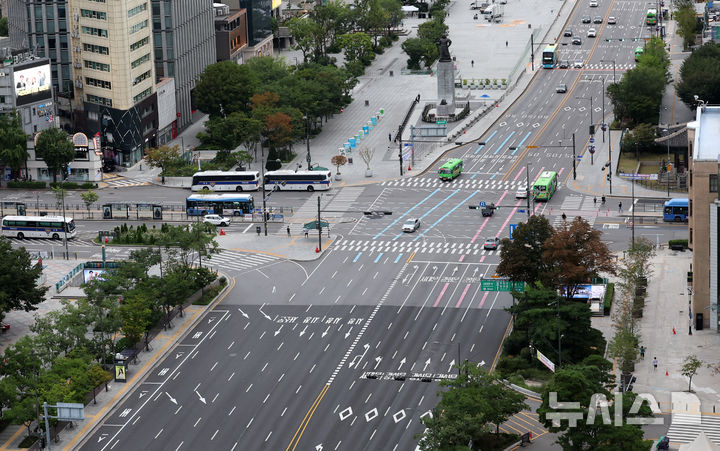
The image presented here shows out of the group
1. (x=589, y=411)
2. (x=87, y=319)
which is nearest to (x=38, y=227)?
(x=87, y=319)

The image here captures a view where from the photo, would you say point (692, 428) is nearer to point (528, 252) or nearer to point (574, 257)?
point (574, 257)

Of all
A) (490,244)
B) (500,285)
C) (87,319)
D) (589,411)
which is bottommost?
(589,411)

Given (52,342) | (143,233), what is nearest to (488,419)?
(52,342)

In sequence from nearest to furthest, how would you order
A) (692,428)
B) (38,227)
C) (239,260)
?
1. (692,428)
2. (239,260)
3. (38,227)

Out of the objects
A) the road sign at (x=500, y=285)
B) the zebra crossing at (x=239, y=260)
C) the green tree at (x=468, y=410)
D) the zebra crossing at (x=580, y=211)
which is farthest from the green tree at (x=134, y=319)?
the zebra crossing at (x=580, y=211)

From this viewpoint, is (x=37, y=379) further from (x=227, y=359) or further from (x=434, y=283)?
(x=434, y=283)

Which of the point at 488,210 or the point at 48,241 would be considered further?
the point at 488,210

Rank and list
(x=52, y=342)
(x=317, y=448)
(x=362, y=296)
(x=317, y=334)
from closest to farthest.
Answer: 1. (x=317, y=448)
2. (x=52, y=342)
3. (x=317, y=334)
4. (x=362, y=296)

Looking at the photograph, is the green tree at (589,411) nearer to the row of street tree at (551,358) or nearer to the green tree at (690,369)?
the row of street tree at (551,358)
